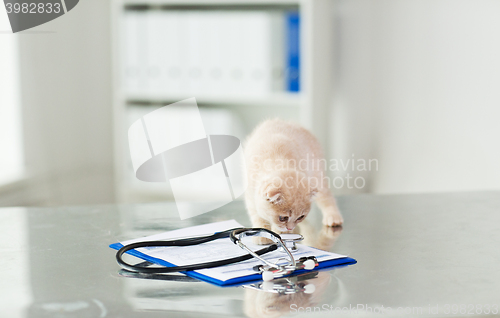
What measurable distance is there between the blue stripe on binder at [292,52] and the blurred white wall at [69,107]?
1.10 meters

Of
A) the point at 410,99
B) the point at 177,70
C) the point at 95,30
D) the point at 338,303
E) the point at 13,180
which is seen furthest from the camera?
the point at 95,30

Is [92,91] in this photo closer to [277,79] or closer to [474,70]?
[277,79]

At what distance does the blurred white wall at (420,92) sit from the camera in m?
1.53

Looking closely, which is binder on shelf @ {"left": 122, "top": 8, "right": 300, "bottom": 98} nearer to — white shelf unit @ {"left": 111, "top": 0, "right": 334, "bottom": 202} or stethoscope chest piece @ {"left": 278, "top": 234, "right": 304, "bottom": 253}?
white shelf unit @ {"left": 111, "top": 0, "right": 334, "bottom": 202}

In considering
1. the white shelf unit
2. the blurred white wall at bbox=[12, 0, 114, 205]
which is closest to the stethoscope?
the white shelf unit

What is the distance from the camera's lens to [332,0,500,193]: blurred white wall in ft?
5.02

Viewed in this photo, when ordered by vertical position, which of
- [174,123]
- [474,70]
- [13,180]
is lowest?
[13,180]

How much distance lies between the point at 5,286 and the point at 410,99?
1.67 m

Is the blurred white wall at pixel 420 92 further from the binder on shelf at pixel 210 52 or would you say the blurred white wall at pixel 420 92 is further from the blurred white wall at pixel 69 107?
the blurred white wall at pixel 69 107

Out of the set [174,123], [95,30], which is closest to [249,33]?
[174,123]

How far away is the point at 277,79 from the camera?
2.33 meters

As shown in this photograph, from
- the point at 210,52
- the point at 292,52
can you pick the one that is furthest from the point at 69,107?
the point at 292,52

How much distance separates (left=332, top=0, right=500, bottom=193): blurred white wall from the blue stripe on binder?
0.79 feet

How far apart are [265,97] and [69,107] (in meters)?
1.08
